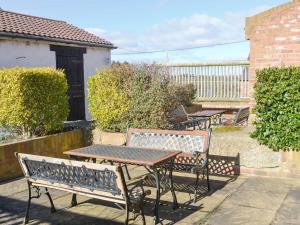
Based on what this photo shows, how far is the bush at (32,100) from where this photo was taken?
338 inches

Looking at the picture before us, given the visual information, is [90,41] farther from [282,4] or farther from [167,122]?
[282,4]

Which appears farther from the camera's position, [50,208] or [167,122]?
[167,122]

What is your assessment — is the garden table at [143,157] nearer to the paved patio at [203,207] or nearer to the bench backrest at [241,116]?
the paved patio at [203,207]

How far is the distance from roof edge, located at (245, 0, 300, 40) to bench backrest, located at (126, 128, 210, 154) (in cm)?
372

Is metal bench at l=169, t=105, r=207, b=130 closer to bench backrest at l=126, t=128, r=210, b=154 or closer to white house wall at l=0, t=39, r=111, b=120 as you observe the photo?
bench backrest at l=126, t=128, r=210, b=154

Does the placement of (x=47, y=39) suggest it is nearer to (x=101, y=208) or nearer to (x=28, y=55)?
(x=28, y=55)

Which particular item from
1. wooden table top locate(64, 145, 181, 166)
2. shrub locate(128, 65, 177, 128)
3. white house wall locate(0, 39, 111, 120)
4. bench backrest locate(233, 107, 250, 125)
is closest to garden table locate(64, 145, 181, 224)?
wooden table top locate(64, 145, 181, 166)

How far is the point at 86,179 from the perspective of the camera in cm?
497

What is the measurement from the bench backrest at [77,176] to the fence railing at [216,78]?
1191cm

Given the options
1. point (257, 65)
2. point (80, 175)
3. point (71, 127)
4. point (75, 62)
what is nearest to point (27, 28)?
point (75, 62)

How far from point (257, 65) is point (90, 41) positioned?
844 centimetres

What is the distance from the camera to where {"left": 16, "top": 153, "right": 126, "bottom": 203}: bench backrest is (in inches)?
183

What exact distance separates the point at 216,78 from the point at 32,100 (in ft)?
34.9

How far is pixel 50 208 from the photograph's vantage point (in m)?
6.01
